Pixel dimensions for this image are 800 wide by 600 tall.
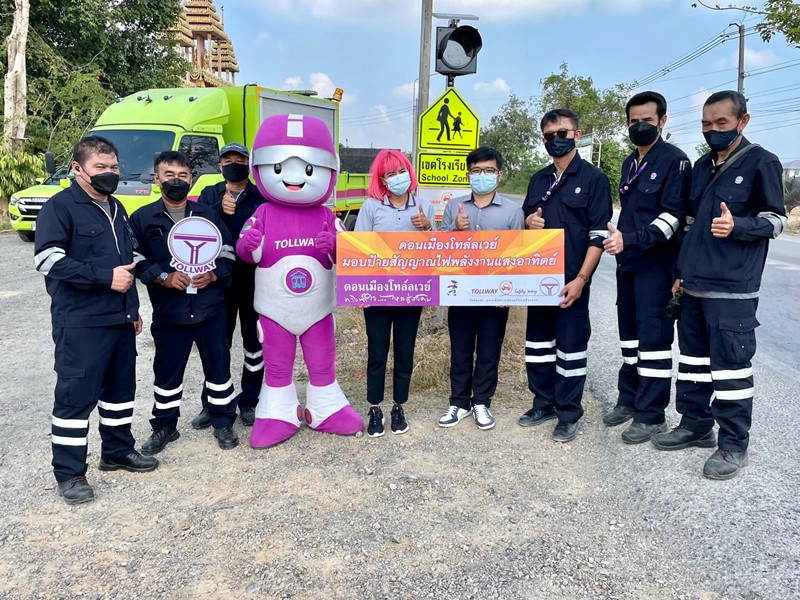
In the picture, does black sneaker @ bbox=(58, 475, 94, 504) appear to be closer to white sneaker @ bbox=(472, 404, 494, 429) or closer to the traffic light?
white sneaker @ bbox=(472, 404, 494, 429)

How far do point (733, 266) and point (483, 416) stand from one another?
1.90m

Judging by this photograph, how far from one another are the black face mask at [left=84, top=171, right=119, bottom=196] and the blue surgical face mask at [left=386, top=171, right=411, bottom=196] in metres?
1.66

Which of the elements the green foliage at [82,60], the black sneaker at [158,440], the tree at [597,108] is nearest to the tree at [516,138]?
the tree at [597,108]

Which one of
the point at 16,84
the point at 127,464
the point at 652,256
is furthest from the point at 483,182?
the point at 16,84

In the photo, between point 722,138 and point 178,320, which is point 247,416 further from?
point 722,138

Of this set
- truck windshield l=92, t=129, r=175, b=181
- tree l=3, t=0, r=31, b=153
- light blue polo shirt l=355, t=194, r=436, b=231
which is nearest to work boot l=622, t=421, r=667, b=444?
light blue polo shirt l=355, t=194, r=436, b=231

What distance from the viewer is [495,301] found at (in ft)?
13.4

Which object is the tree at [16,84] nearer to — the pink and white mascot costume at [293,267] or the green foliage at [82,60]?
the green foliage at [82,60]

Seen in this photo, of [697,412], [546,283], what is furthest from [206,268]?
[697,412]

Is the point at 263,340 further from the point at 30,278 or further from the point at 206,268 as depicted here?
the point at 30,278

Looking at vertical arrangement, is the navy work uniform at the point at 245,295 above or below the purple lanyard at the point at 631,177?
below

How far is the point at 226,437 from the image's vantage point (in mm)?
4078

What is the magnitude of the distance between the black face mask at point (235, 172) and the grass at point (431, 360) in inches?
78.4

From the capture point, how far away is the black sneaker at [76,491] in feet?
10.9
